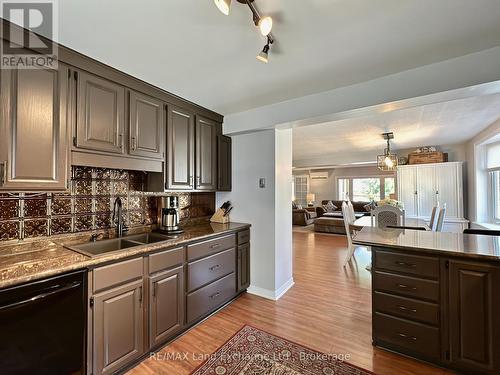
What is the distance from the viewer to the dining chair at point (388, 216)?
3615mm

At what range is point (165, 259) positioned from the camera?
200 centimetres

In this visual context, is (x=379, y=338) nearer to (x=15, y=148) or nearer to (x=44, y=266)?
(x=44, y=266)

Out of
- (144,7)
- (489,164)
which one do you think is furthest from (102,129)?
(489,164)

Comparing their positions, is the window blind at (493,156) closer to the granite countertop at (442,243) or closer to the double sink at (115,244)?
the granite countertop at (442,243)

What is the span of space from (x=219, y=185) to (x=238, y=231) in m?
0.68

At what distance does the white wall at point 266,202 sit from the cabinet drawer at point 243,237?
8 cm

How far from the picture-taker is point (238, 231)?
291cm

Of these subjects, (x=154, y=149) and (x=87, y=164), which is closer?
(x=87, y=164)

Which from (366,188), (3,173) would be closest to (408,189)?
(366,188)

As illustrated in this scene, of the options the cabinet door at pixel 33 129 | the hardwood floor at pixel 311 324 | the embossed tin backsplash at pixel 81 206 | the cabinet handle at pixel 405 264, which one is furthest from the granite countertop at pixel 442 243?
the cabinet door at pixel 33 129

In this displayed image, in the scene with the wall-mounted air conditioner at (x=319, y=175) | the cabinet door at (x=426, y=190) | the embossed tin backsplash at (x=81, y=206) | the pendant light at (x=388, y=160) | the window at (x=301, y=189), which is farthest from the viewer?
the window at (x=301, y=189)

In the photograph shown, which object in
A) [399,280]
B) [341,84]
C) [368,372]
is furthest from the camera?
[341,84]

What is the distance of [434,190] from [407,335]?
193 inches

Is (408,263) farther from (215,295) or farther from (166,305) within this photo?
(166,305)
